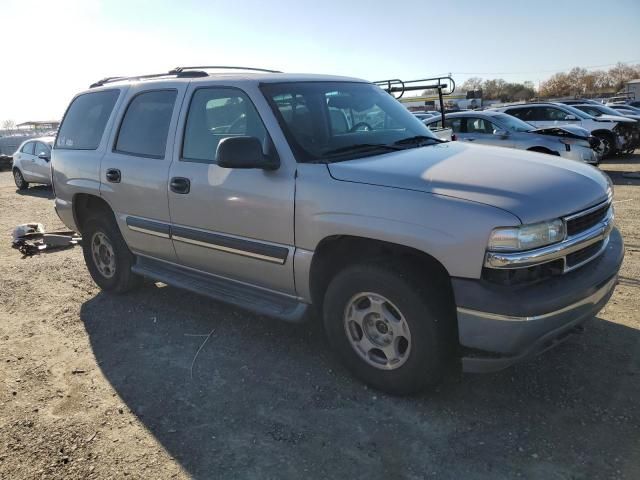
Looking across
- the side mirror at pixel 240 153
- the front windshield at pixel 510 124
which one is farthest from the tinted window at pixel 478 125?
the side mirror at pixel 240 153

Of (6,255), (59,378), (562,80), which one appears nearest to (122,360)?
(59,378)

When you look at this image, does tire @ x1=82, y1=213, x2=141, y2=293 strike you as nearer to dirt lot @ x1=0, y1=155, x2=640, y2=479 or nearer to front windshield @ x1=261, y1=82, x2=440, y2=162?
dirt lot @ x1=0, y1=155, x2=640, y2=479

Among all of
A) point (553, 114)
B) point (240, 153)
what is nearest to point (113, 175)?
point (240, 153)

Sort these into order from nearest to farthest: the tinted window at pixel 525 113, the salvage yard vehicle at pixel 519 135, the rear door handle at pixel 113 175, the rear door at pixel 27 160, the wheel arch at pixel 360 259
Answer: the wheel arch at pixel 360 259
the rear door handle at pixel 113 175
the salvage yard vehicle at pixel 519 135
the rear door at pixel 27 160
the tinted window at pixel 525 113

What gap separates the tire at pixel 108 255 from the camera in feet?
16.4

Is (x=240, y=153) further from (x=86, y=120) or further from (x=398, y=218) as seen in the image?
(x=86, y=120)

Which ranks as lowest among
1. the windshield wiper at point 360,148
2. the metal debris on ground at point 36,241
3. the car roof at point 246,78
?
the metal debris on ground at point 36,241

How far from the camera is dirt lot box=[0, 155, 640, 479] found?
2.69 m

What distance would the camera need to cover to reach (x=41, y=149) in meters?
14.5

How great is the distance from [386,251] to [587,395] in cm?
147

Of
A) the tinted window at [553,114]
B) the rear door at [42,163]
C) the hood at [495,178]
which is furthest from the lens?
the tinted window at [553,114]

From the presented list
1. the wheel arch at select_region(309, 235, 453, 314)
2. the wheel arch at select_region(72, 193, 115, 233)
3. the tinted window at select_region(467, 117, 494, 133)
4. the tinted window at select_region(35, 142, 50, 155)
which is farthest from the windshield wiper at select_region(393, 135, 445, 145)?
the tinted window at select_region(35, 142, 50, 155)

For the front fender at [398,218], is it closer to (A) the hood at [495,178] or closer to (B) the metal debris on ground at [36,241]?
(A) the hood at [495,178]

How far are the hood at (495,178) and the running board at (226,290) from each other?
985 millimetres
